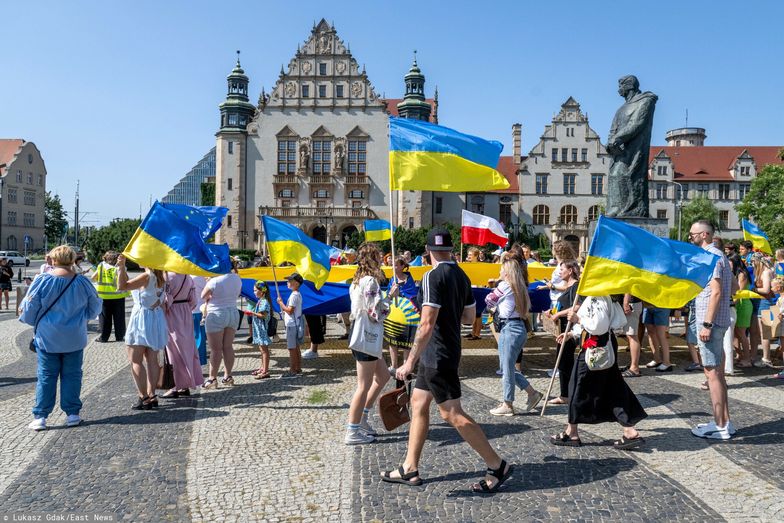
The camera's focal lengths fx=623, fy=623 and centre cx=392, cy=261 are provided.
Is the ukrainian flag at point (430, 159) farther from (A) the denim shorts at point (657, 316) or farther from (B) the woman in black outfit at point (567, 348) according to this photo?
(A) the denim shorts at point (657, 316)

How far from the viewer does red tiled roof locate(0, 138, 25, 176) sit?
8206 centimetres

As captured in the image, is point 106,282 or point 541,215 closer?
point 106,282

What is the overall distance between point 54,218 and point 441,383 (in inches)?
4021

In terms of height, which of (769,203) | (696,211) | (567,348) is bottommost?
(567,348)

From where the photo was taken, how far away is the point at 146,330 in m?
6.84

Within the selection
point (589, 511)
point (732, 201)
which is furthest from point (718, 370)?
point (732, 201)

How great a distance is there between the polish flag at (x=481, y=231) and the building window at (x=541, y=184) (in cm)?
4636

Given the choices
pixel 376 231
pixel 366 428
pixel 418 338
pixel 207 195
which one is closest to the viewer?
pixel 418 338

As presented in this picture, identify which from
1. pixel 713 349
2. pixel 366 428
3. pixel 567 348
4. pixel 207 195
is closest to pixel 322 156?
pixel 207 195

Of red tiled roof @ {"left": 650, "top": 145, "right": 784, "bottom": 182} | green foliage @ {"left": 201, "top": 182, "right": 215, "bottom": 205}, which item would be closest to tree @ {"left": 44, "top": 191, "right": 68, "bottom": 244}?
green foliage @ {"left": 201, "top": 182, "right": 215, "bottom": 205}

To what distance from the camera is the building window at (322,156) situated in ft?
186

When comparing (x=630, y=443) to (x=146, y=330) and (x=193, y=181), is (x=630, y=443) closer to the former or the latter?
(x=146, y=330)

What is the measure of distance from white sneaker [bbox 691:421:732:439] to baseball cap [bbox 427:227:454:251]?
334 cm

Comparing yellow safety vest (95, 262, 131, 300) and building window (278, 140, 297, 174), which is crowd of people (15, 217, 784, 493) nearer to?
yellow safety vest (95, 262, 131, 300)
